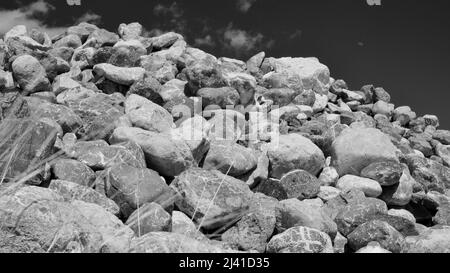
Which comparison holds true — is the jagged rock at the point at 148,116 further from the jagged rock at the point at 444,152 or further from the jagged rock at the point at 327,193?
the jagged rock at the point at 444,152

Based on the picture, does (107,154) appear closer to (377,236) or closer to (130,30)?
(377,236)

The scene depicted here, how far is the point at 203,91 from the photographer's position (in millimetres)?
15141

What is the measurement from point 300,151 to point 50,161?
589 cm

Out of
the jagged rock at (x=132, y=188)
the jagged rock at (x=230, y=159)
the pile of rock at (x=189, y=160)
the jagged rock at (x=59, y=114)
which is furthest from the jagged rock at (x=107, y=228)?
the jagged rock at (x=59, y=114)

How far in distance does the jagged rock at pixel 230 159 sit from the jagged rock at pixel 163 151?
63cm

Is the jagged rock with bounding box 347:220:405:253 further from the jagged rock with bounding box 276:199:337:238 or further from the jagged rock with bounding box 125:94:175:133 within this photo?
the jagged rock with bounding box 125:94:175:133

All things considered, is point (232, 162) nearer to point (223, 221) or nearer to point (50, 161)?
point (223, 221)

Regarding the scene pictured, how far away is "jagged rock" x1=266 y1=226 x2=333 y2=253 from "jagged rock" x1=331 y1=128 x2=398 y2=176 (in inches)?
182

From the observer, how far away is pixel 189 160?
1149 centimetres

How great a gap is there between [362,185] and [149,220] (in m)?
6.07

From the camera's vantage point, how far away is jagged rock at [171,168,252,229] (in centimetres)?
1025

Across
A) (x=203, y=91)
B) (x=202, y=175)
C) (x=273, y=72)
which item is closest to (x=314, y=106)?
(x=273, y=72)

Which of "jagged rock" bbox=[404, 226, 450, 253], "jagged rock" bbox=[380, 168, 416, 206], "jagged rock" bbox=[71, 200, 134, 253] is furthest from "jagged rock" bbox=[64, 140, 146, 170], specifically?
"jagged rock" bbox=[380, 168, 416, 206]

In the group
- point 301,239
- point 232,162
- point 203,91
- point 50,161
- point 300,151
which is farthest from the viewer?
point 203,91
